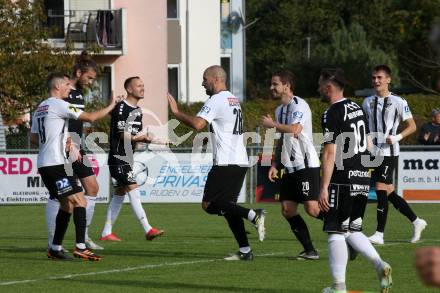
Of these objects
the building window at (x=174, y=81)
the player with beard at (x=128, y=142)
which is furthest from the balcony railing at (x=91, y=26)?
the player with beard at (x=128, y=142)

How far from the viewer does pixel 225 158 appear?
477 inches

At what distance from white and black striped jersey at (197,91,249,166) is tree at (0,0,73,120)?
16.8 m

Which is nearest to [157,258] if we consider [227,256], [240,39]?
[227,256]

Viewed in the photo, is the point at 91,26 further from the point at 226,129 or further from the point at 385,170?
the point at 226,129

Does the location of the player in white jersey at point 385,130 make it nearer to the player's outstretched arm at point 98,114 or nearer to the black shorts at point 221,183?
the black shorts at point 221,183

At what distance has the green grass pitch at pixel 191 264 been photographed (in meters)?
10.3

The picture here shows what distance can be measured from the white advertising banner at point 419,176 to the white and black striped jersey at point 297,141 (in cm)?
1072

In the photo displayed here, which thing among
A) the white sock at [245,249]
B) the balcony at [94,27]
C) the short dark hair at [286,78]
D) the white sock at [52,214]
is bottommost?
the white sock at [245,249]

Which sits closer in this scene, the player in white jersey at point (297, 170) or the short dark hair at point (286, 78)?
the player in white jersey at point (297, 170)

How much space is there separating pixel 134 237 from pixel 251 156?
836cm

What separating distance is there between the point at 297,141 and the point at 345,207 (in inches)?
117

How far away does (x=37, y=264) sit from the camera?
476 inches

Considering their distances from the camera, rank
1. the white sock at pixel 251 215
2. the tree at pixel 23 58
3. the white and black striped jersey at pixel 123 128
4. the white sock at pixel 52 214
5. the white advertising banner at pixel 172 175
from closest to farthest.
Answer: the white sock at pixel 251 215, the white sock at pixel 52 214, the white and black striped jersey at pixel 123 128, the white advertising banner at pixel 172 175, the tree at pixel 23 58

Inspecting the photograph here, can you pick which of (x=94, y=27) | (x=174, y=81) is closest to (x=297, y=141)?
(x=94, y=27)
